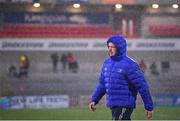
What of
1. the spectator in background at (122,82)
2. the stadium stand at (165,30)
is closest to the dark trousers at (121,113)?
the spectator in background at (122,82)

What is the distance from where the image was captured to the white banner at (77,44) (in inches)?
603

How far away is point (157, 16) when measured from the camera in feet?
52.7

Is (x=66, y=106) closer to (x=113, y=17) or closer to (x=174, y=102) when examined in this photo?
(x=174, y=102)

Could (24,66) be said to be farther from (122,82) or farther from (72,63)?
(122,82)

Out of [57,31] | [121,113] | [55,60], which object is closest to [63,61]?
[55,60]

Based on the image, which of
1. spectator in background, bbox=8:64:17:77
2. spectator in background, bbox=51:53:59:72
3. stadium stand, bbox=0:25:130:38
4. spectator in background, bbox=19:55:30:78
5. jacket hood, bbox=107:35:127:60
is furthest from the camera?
stadium stand, bbox=0:25:130:38

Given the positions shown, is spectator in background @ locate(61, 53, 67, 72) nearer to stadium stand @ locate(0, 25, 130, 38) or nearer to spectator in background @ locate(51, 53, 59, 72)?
spectator in background @ locate(51, 53, 59, 72)

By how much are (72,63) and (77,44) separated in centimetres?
71

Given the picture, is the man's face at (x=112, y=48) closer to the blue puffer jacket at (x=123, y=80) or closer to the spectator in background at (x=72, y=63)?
the blue puffer jacket at (x=123, y=80)

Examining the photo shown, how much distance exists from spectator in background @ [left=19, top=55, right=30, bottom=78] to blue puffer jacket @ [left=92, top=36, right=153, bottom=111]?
10.7 metres

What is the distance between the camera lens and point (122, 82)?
4219 millimetres

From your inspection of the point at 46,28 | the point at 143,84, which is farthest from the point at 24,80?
the point at 143,84

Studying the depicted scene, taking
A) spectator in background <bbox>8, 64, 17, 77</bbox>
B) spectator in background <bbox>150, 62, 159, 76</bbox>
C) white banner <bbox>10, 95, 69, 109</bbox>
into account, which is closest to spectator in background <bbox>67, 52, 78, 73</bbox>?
spectator in background <bbox>8, 64, 17, 77</bbox>

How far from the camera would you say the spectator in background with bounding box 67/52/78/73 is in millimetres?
15055
